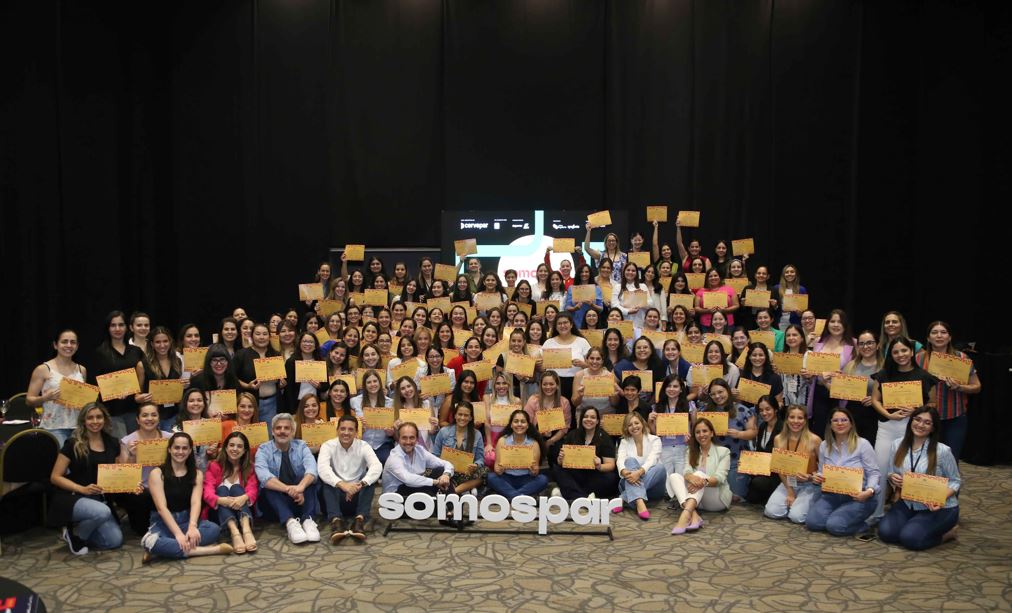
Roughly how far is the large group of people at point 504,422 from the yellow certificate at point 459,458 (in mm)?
16

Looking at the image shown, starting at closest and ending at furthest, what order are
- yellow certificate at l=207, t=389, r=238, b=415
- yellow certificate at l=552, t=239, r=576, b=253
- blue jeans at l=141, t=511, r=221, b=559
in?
1. blue jeans at l=141, t=511, r=221, b=559
2. yellow certificate at l=207, t=389, r=238, b=415
3. yellow certificate at l=552, t=239, r=576, b=253

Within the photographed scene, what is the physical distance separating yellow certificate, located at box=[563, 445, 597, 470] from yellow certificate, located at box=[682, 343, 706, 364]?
62.9 inches

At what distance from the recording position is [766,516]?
23.7 feet

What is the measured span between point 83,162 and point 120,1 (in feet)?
7.66

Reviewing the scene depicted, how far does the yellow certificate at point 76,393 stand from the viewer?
6879 mm

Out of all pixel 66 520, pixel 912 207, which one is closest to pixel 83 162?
pixel 66 520

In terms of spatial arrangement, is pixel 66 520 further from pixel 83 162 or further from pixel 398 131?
pixel 398 131

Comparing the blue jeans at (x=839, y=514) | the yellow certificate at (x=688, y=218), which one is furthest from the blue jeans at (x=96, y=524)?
the yellow certificate at (x=688, y=218)

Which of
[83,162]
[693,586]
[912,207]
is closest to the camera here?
[693,586]

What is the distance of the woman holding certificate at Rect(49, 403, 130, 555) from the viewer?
248 inches

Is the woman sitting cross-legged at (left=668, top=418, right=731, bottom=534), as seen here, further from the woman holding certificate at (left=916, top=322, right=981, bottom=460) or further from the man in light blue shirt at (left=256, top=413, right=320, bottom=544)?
the man in light blue shirt at (left=256, top=413, right=320, bottom=544)

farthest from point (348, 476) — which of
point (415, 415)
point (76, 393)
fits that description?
point (76, 393)

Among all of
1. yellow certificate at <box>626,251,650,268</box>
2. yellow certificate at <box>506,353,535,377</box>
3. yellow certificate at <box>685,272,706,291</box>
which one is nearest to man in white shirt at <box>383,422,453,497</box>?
yellow certificate at <box>506,353,535,377</box>

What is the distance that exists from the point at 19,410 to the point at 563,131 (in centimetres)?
794
